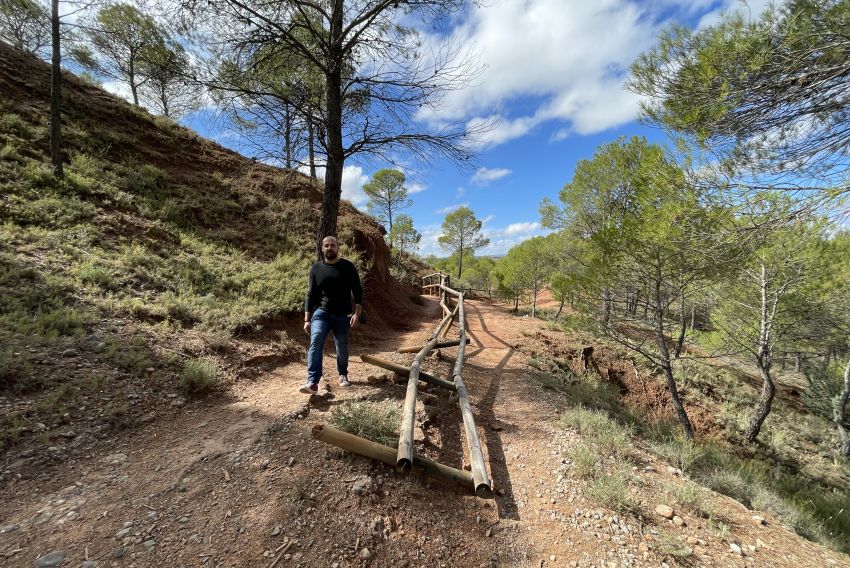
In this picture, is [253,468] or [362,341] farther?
[362,341]

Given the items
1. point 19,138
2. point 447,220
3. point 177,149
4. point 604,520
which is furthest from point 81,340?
point 447,220

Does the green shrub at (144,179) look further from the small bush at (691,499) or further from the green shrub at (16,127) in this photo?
the small bush at (691,499)

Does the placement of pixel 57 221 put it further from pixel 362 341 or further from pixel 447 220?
pixel 447 220

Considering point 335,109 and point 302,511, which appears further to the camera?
point 335,109

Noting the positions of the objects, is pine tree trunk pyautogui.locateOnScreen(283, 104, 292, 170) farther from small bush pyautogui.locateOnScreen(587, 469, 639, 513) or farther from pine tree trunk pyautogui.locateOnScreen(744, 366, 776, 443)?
pine tree trunk pyautogui.locateOnScreen(744, 366, 776, 443)

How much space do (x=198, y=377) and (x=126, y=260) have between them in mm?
3636

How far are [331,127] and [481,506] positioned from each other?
5.33 meters

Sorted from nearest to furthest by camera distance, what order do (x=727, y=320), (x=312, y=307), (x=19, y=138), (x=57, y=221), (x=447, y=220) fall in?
(x=312, y=307)
(x=57, y=221)
(x=19, y=138)
(x=727, y=320)
(x=447, y=220)

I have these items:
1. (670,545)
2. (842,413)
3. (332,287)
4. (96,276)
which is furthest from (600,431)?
(842,413)

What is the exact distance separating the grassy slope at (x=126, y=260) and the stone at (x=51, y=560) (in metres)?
1.44

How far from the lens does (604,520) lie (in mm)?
2648

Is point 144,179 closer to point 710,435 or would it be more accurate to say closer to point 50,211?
point 50,211

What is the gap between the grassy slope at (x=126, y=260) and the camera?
3527 mm

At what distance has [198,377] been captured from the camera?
405 centimetres
